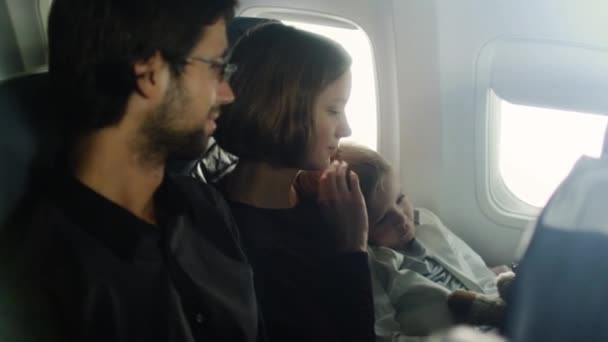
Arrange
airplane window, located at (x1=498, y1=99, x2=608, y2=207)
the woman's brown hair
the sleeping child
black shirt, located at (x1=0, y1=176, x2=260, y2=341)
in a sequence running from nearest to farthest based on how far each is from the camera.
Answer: black shirt, located at (x1=0, y1=176, x2=260, y2=341) → the woman's brown hair → the sleeping child → airplane window, located at (x1=498, y1=99, x2=608, y2=207)

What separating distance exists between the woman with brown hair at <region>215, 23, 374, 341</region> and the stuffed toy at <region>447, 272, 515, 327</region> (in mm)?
248

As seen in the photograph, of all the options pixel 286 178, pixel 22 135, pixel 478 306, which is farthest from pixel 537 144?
pixel 22 135

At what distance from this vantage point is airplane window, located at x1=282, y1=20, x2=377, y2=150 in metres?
1.82

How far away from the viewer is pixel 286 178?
4.74ft

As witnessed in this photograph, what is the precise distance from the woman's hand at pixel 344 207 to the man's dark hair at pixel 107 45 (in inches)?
22.7

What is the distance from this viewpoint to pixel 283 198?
145 cm

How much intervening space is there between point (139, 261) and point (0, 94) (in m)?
0.34

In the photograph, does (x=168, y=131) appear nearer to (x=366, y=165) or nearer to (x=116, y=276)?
(x=116, y=276)

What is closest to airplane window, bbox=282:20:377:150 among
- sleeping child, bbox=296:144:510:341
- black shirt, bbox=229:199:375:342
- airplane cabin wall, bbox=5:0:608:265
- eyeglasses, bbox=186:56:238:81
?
airplane cabin wall, bbox=5:0:608:265

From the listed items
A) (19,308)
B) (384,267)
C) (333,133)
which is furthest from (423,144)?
(19,308)

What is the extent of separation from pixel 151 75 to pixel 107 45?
82mm

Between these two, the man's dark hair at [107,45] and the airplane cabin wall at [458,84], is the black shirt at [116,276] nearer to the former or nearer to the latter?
the man's dark hair at [107,45]

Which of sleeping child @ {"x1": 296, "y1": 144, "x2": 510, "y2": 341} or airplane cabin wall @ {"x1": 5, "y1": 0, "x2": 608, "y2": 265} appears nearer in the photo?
sleeping child @ {"x1": 296, "y1": 144, "x2": 510, "y2": 341}

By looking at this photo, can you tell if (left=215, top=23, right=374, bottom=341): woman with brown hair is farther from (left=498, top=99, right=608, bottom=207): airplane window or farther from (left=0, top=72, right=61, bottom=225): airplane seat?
(left=498, top=99, right=608, bottom=207): airplane window
